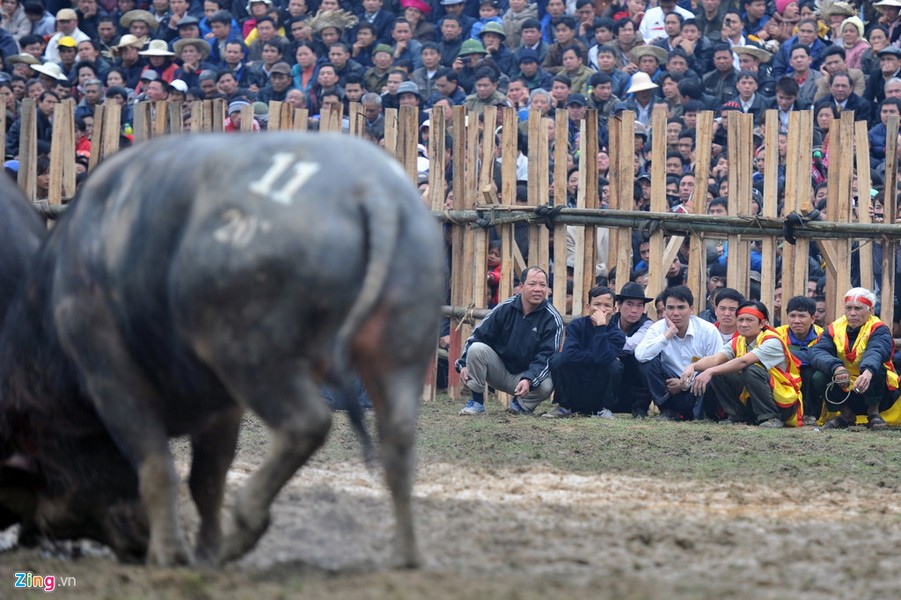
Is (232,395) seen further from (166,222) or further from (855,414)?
(855,414)

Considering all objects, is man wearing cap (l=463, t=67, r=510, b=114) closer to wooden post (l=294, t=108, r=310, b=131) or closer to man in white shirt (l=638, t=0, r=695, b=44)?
man in white shirt (l=638, t=0, r=695, b=44)

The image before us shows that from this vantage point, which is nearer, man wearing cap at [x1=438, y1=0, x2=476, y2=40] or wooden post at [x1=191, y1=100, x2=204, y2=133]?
wooden post at [x1=191, y1=100, x2=204, y2=133]

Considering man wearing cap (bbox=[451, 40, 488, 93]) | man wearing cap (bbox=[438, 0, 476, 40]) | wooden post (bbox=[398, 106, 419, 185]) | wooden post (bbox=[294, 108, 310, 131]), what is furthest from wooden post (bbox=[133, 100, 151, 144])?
man wearing cap (bbox=[438, 0, 476, 40])

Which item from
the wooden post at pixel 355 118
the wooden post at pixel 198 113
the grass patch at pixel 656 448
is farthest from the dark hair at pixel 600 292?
the wooden post at pixel 198 113

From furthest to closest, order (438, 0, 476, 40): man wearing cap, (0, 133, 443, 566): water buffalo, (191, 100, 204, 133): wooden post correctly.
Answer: (438, 0, 476, 40): man wearing cap, (191, 100, 204, 133): wooden post, (0, 133, 443, 566): water buffalo

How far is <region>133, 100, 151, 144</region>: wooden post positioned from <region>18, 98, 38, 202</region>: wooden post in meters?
1.38

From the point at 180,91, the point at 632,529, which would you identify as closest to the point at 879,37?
the point at 180,91

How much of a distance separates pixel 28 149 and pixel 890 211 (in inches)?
336

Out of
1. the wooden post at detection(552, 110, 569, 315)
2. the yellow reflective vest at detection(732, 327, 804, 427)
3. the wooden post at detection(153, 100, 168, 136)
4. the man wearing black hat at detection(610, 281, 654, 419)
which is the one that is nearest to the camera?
the yellow reflective vest at detection(732, 327, 804, 427)

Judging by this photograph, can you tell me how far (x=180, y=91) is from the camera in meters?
16.2

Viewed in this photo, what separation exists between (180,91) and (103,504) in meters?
11.7

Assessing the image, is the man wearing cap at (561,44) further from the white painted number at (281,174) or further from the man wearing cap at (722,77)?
the white painted number at (281,174)

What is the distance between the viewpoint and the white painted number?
4.25 meters

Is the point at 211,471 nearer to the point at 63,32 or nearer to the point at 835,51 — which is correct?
the point at 835,51
